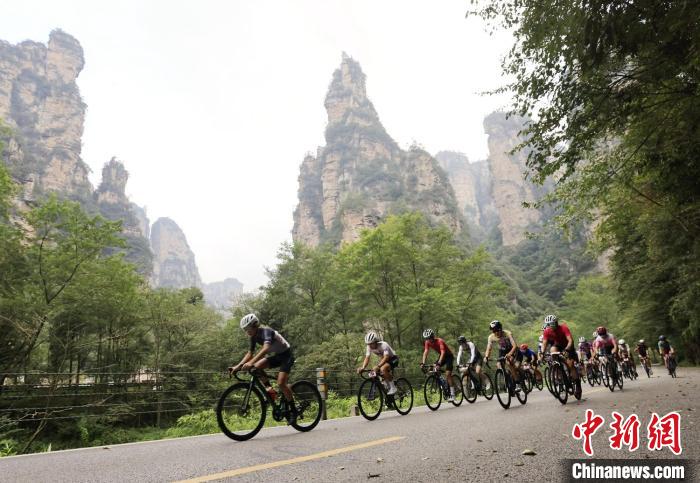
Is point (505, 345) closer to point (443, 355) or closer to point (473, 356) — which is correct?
point (473, 356)

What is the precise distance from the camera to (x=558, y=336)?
9.21 metres

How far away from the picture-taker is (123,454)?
5.36 m

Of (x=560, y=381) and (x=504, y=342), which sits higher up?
(x=504, y=342)

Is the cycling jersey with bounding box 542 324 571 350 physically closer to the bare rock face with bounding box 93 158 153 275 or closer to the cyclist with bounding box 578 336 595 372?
the cyclist with bounding box 578 336 595 372

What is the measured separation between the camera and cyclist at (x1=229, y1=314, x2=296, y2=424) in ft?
20.3

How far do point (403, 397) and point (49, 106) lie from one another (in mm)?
153082

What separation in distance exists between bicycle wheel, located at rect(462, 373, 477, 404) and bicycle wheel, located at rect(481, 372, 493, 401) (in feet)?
0.80

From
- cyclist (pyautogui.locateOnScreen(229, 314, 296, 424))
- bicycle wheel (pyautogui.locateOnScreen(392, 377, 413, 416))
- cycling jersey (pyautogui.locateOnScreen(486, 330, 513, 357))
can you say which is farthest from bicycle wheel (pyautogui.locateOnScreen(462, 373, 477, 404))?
cyclist (pyautogui.locateOnScreen(229, 314, 296, 424))

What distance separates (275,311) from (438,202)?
82.7 metres

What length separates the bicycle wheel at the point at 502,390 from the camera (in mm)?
8508

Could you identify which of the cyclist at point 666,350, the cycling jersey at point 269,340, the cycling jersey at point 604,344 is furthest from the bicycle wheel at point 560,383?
the cyclist at point 666,350

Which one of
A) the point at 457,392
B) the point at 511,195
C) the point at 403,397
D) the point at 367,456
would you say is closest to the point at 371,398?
the point at 403,397

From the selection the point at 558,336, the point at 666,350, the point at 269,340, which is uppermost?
the point at 269,340

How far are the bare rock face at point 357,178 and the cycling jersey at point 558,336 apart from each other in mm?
83288
